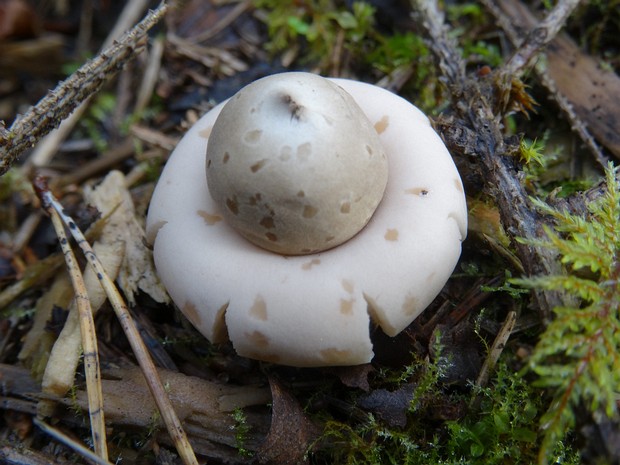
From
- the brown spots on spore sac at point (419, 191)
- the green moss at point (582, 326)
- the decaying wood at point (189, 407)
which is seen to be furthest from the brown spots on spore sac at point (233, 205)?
the green moss at point (582, 326)

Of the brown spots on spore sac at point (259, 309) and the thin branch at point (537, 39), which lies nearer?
the brown spots on spore sac at point (259, 309)

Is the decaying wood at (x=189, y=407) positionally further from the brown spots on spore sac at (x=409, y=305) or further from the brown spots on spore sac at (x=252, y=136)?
the brown spots on spore sac at (x=252, y=136)

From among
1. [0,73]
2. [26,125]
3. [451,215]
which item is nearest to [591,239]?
[451,215]

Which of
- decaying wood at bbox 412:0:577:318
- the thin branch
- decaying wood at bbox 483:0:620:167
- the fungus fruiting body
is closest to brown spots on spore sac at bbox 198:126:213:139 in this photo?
the fungus fruiting body

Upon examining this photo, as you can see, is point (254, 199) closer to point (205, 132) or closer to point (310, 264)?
point (310, 264)

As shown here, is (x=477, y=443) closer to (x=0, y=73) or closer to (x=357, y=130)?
(x=357, y=130)
